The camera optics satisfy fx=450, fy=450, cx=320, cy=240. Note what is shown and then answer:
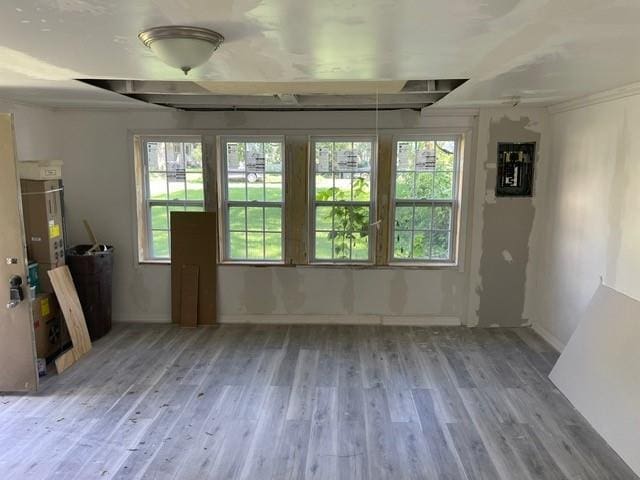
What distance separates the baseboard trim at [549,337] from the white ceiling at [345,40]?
8.20ft

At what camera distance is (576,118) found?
4301 millimetres

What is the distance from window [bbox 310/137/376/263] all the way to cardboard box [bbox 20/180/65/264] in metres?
2.59

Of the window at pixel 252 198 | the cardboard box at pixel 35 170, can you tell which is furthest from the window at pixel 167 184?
the cardboard box at pixel 35 170

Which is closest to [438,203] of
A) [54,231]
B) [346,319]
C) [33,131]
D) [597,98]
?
[346,319]

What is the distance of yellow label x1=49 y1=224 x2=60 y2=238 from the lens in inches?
166

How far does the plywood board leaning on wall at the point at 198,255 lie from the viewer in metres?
5.11

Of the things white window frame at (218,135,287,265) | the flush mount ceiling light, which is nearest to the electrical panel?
white window frame at (218,135,287,265)

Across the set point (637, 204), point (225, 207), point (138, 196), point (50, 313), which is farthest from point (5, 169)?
point (637, 204)

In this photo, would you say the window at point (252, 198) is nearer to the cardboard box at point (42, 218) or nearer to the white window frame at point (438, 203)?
the white window frame at point (438, 203)

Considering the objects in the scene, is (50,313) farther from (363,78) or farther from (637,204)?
(637,204)

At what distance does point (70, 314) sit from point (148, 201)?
1561 mm

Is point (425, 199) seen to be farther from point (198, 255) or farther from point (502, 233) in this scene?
point (198, 255)

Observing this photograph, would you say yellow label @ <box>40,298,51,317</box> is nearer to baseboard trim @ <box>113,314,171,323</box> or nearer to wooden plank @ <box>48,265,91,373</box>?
wooden plank @ <box>48,265,91,373</box>

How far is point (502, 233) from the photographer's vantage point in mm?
5047
